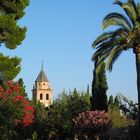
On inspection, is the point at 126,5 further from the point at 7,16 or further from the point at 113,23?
the point at 7,16

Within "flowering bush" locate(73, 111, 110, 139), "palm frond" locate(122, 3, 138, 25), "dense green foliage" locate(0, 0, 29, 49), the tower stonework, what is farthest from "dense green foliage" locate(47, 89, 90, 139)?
the tower stonework

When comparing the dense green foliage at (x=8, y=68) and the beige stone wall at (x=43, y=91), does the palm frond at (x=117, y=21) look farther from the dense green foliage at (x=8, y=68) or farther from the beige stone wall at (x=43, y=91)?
the beige stone wall at (x=43, y=91)

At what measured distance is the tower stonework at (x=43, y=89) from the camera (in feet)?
480

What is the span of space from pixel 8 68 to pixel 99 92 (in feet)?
50.3

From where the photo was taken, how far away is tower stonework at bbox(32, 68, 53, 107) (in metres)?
146

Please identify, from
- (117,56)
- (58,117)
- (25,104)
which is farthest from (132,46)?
(58,117)

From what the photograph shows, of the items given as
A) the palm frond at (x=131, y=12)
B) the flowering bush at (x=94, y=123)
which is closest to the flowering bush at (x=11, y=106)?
the flowering bush at (x=94, y=123)

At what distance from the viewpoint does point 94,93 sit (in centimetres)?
4944

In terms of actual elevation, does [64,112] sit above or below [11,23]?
below

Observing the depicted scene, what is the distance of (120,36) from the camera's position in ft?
111

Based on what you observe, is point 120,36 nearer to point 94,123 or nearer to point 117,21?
point 117,21

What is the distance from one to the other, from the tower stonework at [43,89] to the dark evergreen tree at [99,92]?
9644 cm

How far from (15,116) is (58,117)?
407 inches

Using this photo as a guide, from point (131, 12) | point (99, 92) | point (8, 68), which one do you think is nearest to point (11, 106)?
point (8, 68)
